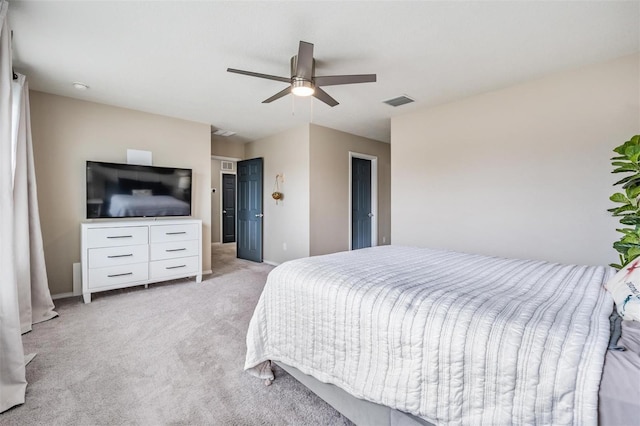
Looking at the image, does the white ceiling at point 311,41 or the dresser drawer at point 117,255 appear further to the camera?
the dresser drawer at point 117,255

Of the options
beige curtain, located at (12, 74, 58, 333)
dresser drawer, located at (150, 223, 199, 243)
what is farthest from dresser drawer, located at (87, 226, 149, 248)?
beige curtain, located at (12, 74, 58, 333)

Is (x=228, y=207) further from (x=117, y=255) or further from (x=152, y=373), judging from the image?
(x=152, y=373)

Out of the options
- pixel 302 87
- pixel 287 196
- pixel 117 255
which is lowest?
pixel 117 255

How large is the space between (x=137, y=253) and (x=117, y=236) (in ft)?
1.03

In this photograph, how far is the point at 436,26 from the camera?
2086mm

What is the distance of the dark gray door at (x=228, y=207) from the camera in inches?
317

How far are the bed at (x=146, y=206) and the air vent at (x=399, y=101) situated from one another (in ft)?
10.7

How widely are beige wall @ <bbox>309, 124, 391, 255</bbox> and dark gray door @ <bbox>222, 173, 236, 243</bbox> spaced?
4239mm

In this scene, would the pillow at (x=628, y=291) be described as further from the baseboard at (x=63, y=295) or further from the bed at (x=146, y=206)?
the baseboard at (x=63, y=295)

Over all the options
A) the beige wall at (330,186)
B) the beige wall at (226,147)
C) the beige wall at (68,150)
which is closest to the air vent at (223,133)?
the beige wall at (226,147)

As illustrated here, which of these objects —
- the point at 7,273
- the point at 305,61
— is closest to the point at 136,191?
the point at 7,273

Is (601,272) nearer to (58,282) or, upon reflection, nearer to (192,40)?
(192,40)

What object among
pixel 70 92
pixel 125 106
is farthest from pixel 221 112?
pixel 70 92

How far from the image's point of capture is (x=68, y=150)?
3.50 metres
